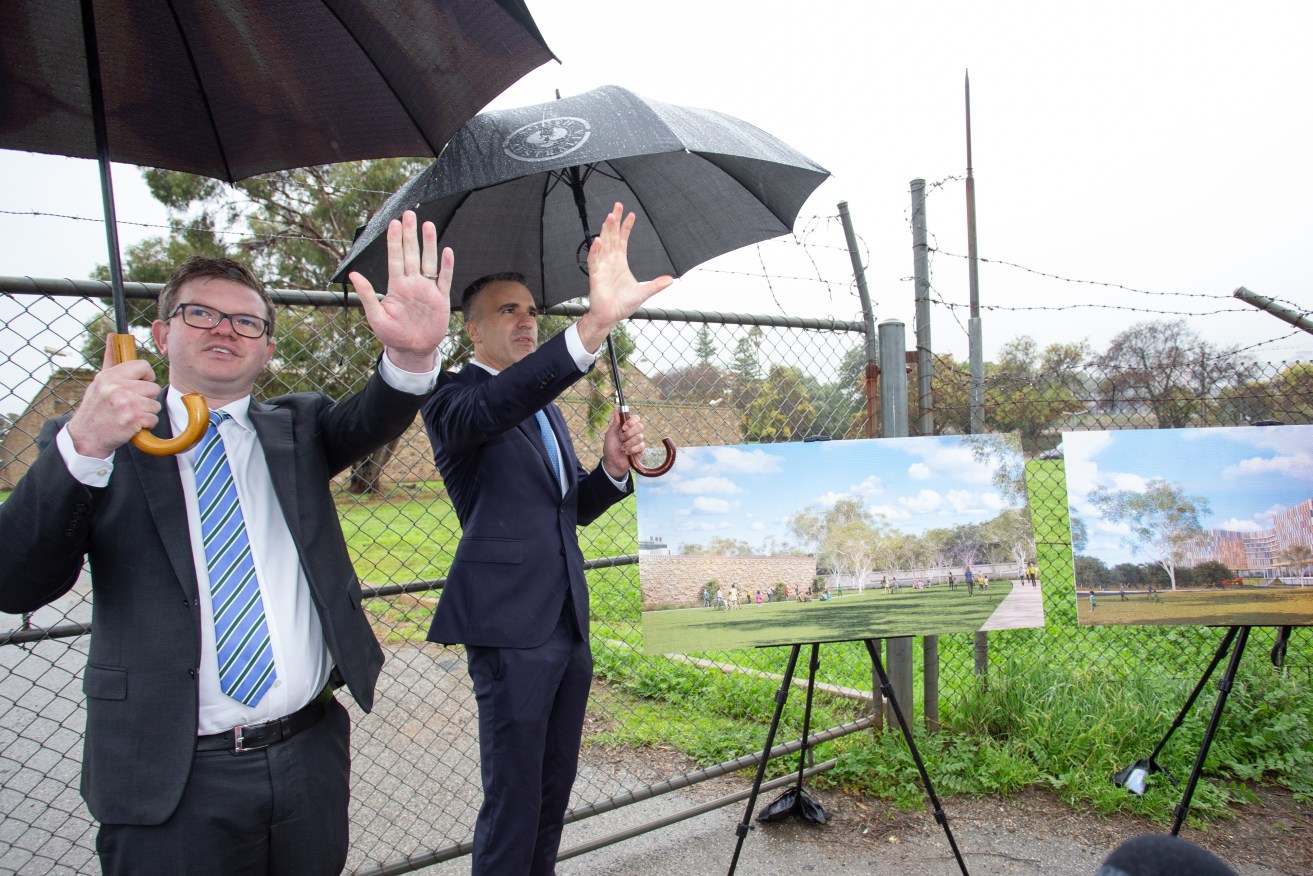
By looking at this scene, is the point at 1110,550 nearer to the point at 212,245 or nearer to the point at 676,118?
the point at 676,118

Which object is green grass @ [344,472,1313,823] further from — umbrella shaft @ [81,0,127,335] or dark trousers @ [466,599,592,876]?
umbrella shaft @ [81,0,127,335]

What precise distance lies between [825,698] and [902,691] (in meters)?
0.70

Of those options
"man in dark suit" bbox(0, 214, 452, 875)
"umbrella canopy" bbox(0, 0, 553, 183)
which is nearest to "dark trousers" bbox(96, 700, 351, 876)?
"man in dark suit" bbox(0, 214, 452, 875)

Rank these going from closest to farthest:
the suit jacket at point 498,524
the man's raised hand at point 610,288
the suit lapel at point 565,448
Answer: the man's raised hand at point 610,288 < the suit jacket at point 498,524 < the suit lapel at point 565,448

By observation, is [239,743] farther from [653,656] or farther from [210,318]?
[653,656]

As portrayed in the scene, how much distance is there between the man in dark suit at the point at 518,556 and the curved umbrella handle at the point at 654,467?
0.80 ft

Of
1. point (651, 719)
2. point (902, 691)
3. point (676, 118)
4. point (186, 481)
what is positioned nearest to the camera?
point (186, 481)

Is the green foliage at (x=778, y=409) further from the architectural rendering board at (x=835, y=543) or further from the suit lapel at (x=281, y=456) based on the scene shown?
the suit lapel at (x=281, y=456)

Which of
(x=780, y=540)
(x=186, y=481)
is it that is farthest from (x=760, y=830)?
(x=186, y=481)

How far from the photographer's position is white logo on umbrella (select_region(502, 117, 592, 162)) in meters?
2.06

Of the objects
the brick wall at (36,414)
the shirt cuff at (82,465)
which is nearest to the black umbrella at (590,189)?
the shirt cuff at (82,465)

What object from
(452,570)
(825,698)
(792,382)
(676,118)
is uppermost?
(676,118)

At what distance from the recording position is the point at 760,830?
3.42 meters

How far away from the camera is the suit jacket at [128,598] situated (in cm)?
154
